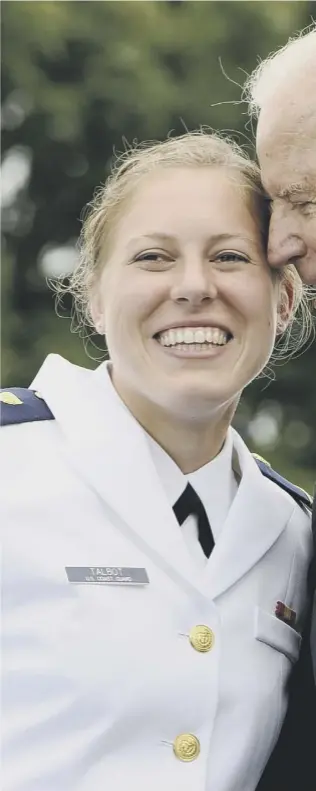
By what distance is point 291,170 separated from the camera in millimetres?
2377

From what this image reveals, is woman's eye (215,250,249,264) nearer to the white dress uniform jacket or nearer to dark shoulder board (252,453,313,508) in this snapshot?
the white dress uniform jacket

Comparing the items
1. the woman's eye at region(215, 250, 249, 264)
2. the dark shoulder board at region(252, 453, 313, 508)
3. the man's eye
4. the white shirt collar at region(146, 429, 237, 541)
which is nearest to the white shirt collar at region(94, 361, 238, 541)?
the white shirt collar at region(146, 429, 237, 541)

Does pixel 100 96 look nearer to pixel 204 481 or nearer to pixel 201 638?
pixel 204 481

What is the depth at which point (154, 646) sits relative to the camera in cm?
212

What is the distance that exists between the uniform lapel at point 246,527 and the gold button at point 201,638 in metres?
0.08

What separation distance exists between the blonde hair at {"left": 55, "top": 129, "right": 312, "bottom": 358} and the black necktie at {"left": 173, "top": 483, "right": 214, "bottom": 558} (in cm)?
51

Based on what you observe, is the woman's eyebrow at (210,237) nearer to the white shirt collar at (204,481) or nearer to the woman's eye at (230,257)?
the woman's eye at (230,257)

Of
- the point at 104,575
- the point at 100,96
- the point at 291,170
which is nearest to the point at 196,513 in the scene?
the point at 104,575

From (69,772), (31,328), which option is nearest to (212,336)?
(69,772)

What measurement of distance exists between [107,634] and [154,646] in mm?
A: 90

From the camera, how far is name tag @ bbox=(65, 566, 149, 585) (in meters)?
2.12

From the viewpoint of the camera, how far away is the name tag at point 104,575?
2.12 m

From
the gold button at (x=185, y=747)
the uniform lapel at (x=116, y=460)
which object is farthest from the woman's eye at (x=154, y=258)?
the gold button at (x=185, y=747)

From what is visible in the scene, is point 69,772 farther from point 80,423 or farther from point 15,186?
point 15,186
